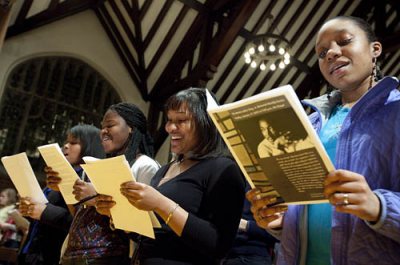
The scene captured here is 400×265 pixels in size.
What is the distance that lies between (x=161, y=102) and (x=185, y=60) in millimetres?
993

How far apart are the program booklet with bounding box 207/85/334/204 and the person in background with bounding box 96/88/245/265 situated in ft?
1.33

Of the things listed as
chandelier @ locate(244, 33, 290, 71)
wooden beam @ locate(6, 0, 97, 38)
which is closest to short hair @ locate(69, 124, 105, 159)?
chandelier @ locate(244, 33, 290, 71)

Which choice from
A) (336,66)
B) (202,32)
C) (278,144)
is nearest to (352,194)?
(278,144)

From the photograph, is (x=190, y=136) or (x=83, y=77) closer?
(x=190, y=136)

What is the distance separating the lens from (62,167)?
6.21 feet

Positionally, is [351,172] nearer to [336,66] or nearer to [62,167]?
[336,66]

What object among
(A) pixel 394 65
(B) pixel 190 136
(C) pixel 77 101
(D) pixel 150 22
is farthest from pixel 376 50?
(A) pixel 394 65

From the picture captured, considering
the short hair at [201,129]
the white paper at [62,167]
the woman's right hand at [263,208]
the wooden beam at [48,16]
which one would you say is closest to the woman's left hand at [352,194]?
the woman's right hand at [263,208]

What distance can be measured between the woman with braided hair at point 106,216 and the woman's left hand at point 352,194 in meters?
1.10

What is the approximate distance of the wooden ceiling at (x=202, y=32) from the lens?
6789 mm

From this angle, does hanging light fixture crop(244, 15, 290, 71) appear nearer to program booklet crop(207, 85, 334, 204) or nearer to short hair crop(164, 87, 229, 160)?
short hair crop(164, 87, 229, 160)

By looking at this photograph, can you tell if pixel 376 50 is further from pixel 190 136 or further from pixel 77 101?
pixel 77 101

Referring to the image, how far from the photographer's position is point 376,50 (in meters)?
1.21

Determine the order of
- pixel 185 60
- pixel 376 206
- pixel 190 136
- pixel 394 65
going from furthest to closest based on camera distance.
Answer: pixel 394 65 → pixel 185 60 → pixel 190 136 → pixel 376 206
